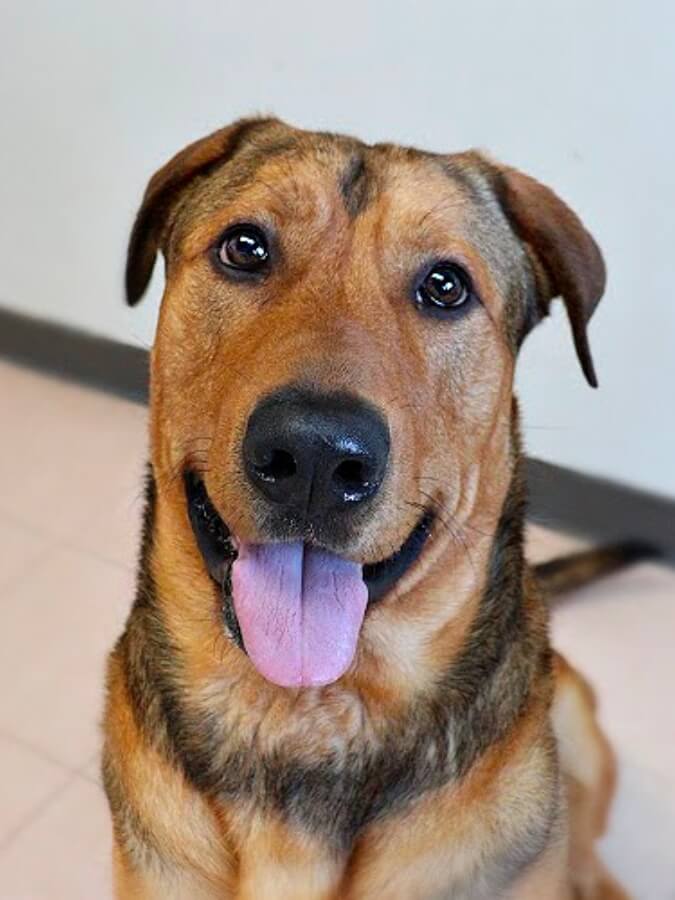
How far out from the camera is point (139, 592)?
5.39ft

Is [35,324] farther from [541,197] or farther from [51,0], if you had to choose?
[541,197]

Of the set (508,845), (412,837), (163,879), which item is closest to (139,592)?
(163,879)

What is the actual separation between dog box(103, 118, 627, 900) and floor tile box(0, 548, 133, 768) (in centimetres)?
74

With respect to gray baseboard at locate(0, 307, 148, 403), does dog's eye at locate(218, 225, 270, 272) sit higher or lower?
higher

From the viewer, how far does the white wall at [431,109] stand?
8.04 feet

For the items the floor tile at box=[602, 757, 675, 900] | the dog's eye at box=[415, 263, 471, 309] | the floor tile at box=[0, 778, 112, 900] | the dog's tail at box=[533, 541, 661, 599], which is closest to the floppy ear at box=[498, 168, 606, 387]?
the dog's eye at box=[415, 263, 471, 309]

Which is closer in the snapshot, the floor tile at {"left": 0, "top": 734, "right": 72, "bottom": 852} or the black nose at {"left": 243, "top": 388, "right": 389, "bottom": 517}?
the black nose at {"left": 243, "top": 388, "right": 389, "bottom": 517}

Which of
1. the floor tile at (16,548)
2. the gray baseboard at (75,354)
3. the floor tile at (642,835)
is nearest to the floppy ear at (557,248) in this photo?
the floor tile at (642,835)

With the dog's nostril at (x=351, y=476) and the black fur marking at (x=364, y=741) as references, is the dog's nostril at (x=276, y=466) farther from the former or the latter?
the black fur marking at (x=364, y=741)

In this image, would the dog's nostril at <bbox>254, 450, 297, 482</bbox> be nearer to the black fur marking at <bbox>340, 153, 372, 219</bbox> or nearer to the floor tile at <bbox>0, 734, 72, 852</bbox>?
the black fur marking at <bbox>340, 153, 372, 219</bbox>

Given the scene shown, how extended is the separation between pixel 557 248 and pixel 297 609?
1.87 feet

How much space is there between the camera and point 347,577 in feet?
4.55

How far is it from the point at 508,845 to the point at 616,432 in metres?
1.43

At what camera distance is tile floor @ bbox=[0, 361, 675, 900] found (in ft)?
7.09
